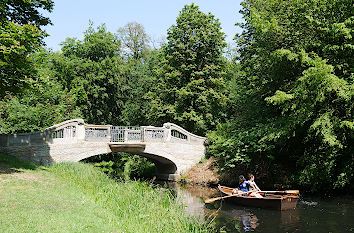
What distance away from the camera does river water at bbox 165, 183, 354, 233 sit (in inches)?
384

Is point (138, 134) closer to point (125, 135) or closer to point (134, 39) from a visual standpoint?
point (125, 135)

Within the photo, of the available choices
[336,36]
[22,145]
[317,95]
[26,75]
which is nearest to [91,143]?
[22,145]

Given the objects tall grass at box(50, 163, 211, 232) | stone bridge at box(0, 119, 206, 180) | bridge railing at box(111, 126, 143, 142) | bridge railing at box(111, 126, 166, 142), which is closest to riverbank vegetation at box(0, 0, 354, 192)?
stone bridge at box(0, 119, 206, 180)

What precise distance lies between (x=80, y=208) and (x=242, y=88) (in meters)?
17.0

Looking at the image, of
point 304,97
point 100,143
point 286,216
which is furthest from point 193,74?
point 286,216

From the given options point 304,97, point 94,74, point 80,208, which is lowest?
point 80,208

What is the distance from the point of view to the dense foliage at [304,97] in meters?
12.9

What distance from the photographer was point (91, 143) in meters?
18.9

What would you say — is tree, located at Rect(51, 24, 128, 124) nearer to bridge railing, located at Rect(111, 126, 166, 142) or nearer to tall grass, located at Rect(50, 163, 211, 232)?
bridge railing, located at Rect(111, 126, 166, 142)

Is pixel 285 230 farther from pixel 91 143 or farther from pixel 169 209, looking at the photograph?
pixel 91 143

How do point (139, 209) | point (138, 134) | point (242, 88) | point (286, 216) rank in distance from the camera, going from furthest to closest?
1. point (242, 88)
2. point (138, 134)
3. point (286, 216)
4. point (139, 209)

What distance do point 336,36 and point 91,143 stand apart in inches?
558

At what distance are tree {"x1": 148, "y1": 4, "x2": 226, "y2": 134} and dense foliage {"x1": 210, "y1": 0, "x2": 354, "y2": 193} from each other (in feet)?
17.6

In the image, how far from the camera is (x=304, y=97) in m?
13.2
